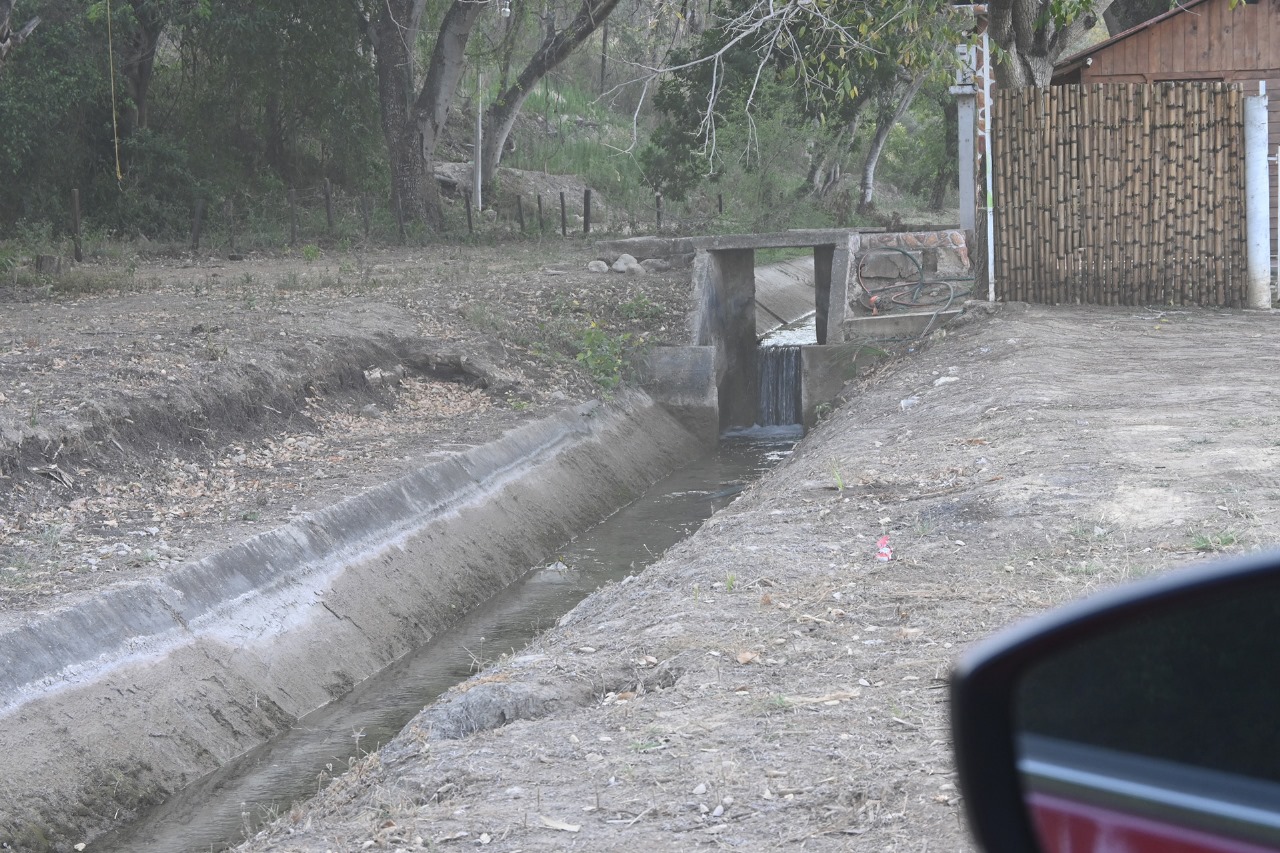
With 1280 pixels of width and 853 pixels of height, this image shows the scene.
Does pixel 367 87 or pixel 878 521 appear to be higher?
pixel 367 87

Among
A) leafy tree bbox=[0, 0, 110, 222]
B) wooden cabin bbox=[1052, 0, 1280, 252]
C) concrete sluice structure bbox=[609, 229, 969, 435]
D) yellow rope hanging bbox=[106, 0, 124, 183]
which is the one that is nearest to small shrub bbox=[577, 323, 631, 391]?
concrete sluice structure bbox=[609, 229, 969, 435]

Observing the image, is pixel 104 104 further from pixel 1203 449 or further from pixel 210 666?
pixel 1203 449

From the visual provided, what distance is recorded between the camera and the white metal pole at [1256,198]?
44.8ft

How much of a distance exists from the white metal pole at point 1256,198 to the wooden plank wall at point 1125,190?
0.09 metres

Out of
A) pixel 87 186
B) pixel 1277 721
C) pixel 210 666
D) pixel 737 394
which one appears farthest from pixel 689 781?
pixel 87 186

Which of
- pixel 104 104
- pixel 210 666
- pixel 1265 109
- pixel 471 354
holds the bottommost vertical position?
pixel 210 666

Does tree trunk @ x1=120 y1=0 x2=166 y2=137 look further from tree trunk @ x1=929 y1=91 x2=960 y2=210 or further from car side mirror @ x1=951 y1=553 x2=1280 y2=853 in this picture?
car side mirror @ x1=951 y1=553 x2=1280 y2=853

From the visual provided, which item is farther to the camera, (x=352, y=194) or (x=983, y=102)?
(x=352, y=194)

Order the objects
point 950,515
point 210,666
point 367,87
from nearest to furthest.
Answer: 1. point 950,515
2. point 210,666
3. point 367,87

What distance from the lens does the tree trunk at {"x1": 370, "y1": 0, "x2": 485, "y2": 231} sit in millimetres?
24734

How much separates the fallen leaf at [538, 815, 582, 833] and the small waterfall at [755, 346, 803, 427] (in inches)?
594

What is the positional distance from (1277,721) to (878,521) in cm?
620

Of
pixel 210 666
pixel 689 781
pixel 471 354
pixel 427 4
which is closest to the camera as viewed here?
pixel 689 781

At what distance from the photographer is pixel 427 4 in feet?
82.6
